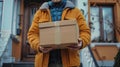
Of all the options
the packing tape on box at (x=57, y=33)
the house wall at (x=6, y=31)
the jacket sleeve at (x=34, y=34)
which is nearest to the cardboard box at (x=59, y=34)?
the packing tape on box at (x=57, y=33)

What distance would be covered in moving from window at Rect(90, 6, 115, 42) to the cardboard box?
7176mm

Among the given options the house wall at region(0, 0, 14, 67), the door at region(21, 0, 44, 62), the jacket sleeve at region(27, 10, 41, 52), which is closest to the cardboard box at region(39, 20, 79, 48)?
the jacket sleeve at region(27, 10, 41, 52)

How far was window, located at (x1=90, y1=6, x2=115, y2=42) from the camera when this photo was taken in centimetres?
1034

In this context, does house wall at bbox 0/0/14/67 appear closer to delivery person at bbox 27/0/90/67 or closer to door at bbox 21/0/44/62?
door at bbox 21/0/44/62

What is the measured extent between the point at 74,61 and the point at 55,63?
0.71 ft

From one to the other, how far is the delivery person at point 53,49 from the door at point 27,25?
Answer: 6942mm

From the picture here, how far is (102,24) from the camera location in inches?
414

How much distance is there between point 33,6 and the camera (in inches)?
429

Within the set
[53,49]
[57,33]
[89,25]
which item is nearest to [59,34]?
[57,33]

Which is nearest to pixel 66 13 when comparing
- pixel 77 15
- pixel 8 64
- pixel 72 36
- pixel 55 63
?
pixel 77 15

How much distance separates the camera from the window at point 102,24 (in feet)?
33.9

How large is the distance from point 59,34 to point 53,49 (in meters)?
0.20

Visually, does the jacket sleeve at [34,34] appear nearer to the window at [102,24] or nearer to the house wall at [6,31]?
the house wall at [6,31]

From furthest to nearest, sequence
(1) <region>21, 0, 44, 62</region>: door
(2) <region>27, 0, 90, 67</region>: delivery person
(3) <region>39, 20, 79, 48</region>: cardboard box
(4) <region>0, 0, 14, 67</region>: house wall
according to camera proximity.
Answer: (1) <region>21, 0, 44, 62</region>: door < (4) <region>0, 0, 14, 67</region>: house wall < (2) <region>27, 0, 90, 67</region>: delivery person < (3) <region>39, 20, 79, 48</region>: cardboard box
